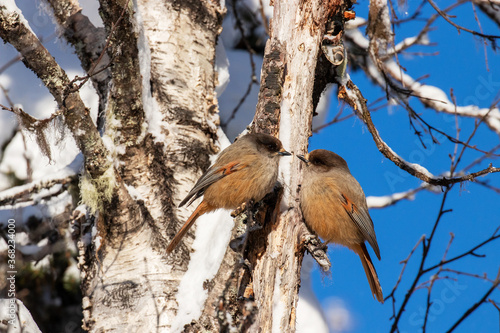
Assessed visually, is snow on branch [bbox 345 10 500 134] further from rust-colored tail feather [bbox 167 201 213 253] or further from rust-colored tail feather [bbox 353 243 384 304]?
rust-colored tail feather [bbox 167 201 213 253]

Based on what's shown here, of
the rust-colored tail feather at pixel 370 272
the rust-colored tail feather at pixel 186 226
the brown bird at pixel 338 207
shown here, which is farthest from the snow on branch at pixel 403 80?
the rust-colored tail feather at pixel 186 226

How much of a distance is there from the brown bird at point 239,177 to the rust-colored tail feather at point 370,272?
125cm

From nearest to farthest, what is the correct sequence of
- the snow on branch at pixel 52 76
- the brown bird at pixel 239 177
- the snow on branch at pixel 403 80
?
the snow on branch at pixel 52 76 → the brown bird at pixel 239 177 → the snow on branch at pixel 403 80

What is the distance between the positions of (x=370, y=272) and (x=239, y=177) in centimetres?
141

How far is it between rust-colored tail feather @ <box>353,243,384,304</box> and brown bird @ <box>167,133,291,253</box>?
1248 mm

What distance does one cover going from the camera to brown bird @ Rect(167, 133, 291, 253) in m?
3.33

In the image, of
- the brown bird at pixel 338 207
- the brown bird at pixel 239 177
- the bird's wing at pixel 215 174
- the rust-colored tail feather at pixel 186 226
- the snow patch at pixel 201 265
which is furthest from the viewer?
the brown bird at pixel 338 207

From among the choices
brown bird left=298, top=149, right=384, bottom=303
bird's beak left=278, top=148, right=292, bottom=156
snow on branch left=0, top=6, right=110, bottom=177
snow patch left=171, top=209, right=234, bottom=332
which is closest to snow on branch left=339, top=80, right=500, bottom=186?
brown bird left=298, top=149, right=384, bottom=303

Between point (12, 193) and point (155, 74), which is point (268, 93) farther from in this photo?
point (12, 193)

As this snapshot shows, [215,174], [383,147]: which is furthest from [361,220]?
[215,174]

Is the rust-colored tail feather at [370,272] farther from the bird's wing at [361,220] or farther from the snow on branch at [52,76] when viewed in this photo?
the snow on branch at [52,76]

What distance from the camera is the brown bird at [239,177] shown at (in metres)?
3.33

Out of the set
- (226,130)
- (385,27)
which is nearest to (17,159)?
(226,130)

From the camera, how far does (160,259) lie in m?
3.61
